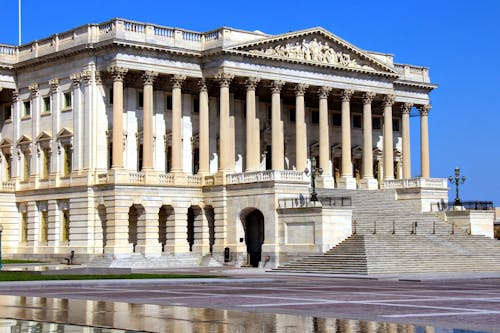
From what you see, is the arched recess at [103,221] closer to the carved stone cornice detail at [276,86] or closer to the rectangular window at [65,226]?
the rectangular window at [65,226]

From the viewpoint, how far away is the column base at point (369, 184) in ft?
293

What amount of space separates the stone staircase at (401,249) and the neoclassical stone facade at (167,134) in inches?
123

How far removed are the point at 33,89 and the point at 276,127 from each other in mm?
20449

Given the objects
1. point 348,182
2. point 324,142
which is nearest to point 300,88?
point 324,142

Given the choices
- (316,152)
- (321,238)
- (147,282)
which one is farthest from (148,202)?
(147,282)

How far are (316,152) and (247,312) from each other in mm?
62924

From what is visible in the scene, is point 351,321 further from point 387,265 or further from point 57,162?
point 57,162

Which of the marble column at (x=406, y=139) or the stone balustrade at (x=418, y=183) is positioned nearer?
the stone balustrade at (x=418, y=183)

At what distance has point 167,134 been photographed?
8275 centimetres

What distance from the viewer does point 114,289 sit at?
42594mm

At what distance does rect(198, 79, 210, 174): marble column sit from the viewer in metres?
81.2

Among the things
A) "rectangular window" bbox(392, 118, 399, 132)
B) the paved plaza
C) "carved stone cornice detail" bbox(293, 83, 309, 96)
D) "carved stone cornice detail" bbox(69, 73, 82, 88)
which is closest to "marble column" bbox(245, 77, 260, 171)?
"carved stone cornice detail" bbox(293, 83, 309, 96)

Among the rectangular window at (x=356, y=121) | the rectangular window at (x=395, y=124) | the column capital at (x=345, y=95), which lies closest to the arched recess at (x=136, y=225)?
the column capital at (x=345, y=95)

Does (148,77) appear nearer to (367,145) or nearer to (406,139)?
(367,145)
